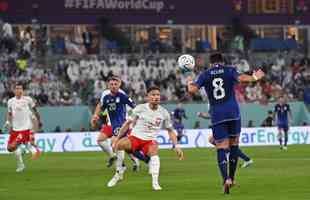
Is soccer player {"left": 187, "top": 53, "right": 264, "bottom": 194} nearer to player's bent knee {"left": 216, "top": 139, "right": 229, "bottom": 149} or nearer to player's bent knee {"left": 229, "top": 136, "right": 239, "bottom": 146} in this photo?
player's bent knee {"left": 216, "top": 139, "right": 229, "bottom": 149}

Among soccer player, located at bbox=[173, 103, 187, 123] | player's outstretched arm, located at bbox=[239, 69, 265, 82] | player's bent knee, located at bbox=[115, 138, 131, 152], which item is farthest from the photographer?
soccer player, located at bbox=[173, 103, 187, 123]

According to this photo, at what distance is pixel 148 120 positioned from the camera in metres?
20.0

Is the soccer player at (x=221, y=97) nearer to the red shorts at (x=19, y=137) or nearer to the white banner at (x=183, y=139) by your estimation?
the red shorts at (x=19, y=137)

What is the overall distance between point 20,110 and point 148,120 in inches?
335

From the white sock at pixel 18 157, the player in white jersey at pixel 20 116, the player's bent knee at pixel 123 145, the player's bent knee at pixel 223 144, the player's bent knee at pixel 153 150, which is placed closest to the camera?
the player's bent knee at pixel 223 144

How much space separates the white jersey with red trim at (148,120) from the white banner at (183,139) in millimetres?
20700

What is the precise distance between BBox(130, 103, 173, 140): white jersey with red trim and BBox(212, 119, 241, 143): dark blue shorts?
170cm

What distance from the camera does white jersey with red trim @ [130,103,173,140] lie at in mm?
19922

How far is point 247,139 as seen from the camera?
44.8m

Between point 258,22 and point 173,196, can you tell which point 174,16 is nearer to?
point 258,22

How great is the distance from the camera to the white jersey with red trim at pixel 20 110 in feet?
A: 90.7

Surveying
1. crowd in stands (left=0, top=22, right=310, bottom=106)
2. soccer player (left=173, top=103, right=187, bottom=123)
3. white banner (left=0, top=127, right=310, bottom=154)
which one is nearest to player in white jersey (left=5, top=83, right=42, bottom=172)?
white banner (left=0, top=127, right=310, bottom=154)

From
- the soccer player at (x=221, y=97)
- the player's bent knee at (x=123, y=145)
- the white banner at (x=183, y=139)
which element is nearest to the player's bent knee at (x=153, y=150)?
the player's bent knee at (x=123, y=145)

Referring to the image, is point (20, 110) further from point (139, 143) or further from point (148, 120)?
point (148, 120)
